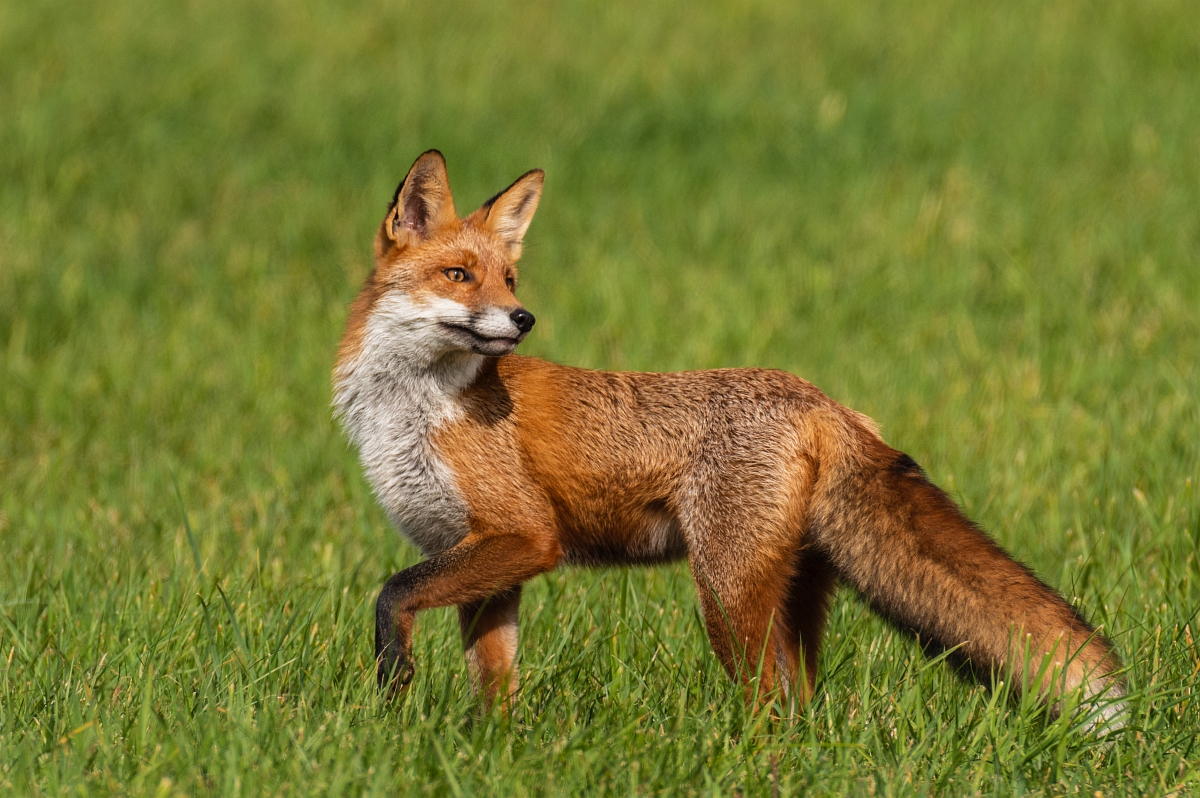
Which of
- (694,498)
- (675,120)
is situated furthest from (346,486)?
(675,120)

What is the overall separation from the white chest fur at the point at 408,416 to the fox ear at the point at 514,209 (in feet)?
2.16

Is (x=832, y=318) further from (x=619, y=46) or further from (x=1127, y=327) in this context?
(x=619, y=46)

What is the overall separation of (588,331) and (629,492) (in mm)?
5689

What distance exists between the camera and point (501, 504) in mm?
4730

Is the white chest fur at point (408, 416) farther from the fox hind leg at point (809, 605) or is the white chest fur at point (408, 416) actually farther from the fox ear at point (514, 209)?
the fox hind leg at point (809, 605)

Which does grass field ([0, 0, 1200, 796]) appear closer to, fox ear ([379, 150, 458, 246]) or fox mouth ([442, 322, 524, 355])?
fox mouth ([442, 322, 524, 355])

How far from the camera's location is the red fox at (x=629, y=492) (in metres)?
4.35

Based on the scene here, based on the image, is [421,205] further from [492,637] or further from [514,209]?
[492,637]

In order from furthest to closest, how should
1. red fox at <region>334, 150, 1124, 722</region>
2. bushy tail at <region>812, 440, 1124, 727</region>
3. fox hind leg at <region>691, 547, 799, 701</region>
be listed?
fox hind leg at <region>691, 547, 799, 701</region>
red fox at <region>334, 150, 1124, 722</region>
bushy tail at <region>812, 440, 1124, 727</region>

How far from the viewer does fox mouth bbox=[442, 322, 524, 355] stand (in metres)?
4.70

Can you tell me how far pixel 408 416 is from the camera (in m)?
4.93

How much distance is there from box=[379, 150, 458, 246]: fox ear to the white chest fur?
361 millimetres

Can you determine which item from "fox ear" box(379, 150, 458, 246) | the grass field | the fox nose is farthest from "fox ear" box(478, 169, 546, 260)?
the grass field

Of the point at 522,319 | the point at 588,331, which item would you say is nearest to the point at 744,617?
the point at 522,319
